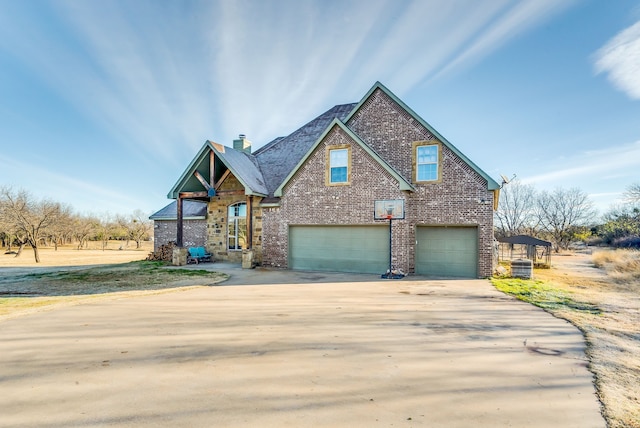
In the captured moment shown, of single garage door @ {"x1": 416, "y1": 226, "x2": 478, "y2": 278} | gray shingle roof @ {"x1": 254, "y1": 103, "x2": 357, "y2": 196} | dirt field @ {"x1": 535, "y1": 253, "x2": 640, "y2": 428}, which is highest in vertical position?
gray shingle roof @ {"x1": 254, "y1": 103, "x2": 357, "y2": 196}

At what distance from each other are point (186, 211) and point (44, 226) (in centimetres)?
1790

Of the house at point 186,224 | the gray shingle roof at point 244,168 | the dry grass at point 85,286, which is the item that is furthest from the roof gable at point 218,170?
the dry grass at point 85,286

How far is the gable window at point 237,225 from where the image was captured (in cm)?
2009

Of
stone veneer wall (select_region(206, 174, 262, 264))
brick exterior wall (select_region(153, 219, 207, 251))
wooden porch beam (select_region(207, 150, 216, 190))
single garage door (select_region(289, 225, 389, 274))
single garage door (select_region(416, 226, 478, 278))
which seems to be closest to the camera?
single garage door (select_region(416, 226, 478, 278))

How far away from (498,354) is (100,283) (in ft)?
42.6

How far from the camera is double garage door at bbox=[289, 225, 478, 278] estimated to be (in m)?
15.2

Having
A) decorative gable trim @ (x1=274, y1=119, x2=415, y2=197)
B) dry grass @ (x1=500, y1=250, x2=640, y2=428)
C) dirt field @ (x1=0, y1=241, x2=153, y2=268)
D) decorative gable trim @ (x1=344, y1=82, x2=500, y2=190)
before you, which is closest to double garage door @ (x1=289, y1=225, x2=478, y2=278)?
decorative gable trim @ (x1=274, y1=119, x2=415, y2=197)

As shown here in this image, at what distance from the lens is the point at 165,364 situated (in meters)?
4.87

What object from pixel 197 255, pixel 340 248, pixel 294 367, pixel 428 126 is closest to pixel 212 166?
pixel 197 255

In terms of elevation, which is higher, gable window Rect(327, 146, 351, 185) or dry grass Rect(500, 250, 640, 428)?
gable window Rect(327, 146, 351, 185)

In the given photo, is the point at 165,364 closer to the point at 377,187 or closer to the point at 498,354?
the point at 498,354

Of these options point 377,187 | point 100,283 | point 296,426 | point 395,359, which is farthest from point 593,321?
point 100,283

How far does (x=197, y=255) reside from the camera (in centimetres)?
1986

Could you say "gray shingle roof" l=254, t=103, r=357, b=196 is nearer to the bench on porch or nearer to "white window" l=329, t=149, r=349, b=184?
"white window" l=329, t=149, r=349, b=184
